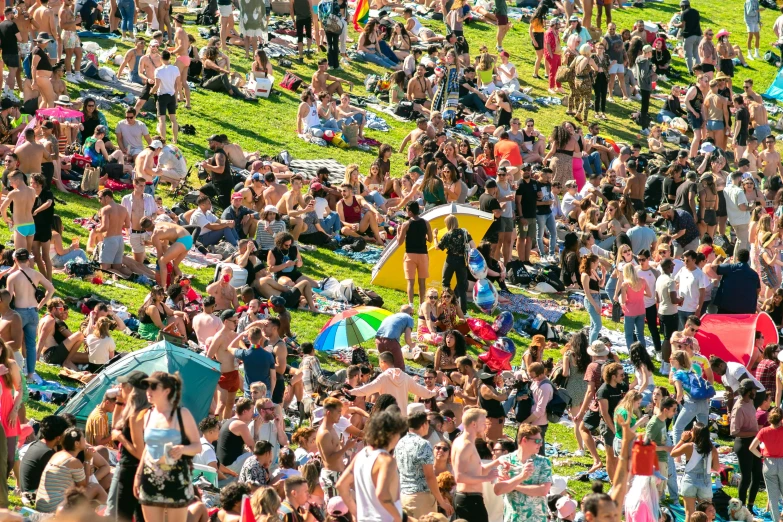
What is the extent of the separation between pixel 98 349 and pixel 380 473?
6204 millimetres

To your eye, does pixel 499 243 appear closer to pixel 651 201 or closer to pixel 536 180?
pixel 536 180

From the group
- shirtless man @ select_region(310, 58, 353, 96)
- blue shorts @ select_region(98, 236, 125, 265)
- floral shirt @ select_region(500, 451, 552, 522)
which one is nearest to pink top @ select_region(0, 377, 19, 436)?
floral shirt @ select_region(500, 451, 552, 522)

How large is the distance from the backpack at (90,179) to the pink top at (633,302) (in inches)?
313

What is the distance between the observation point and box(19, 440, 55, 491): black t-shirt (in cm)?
1034

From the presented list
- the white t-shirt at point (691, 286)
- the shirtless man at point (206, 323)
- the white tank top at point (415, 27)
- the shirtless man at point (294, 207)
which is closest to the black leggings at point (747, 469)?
the white t-shirt at point (691, 286)

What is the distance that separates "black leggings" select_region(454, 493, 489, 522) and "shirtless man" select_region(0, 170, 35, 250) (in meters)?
7.34

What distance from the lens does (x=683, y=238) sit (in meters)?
19.6

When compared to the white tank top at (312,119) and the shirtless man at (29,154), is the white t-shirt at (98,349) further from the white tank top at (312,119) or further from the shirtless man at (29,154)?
the white tank top at (312,119)

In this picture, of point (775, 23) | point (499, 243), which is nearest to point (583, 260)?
point (499, 243)

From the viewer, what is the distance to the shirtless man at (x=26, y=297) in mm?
13094

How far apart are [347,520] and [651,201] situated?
13.4 meters

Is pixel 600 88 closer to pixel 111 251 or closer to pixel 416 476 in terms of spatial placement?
pixel 111 251

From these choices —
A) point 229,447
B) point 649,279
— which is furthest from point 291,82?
point 229,447

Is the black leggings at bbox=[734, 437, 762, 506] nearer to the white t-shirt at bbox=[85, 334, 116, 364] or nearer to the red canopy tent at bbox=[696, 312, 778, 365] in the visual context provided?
the red canopy tent at bbox=[696, 312, 778, 365]
